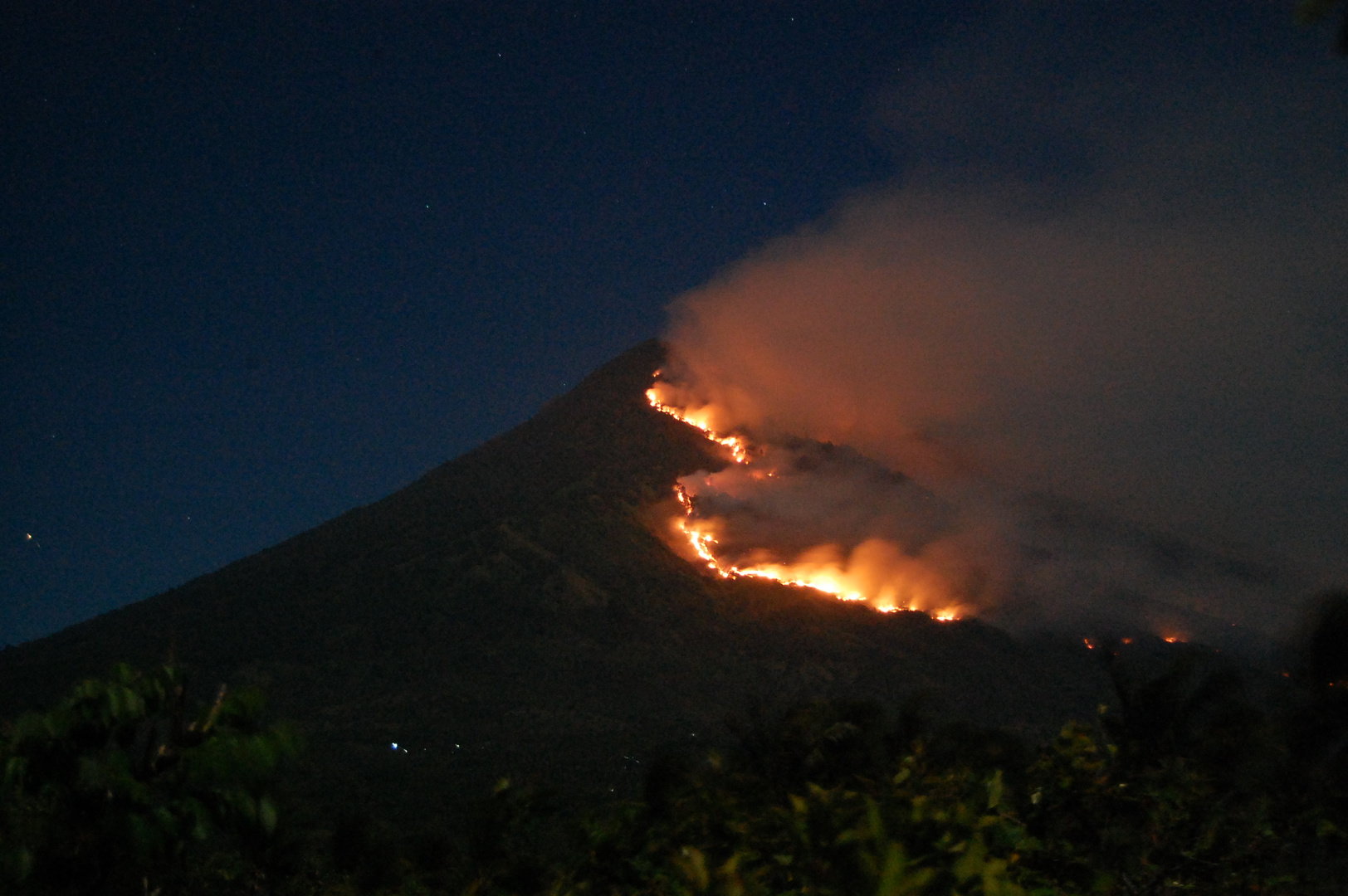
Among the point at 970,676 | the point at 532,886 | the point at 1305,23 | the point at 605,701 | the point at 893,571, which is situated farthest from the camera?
the point at 893,571

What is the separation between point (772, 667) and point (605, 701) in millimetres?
18623

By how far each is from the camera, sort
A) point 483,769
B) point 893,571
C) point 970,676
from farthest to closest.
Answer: point 893,571, point 970,676, point 483,769

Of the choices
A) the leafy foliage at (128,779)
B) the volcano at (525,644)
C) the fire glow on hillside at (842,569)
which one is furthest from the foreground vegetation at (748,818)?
the fire glow on hillside at (842,569)

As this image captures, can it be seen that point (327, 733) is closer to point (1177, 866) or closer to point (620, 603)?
point (620, 603)

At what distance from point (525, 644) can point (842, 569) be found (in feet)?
146

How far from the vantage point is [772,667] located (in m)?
82.8

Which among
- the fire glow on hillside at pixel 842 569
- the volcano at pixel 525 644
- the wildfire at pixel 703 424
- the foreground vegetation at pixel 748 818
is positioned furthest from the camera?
the wildfire at pixel 703 424

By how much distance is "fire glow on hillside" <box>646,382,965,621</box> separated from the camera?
347ft

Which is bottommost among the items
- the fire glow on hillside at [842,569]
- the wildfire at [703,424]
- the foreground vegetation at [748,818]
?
the foreground vegetation at [748,818]

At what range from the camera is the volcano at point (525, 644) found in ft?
200

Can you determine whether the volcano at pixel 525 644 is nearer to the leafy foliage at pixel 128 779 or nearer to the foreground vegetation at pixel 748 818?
the foreground vegetation at pixel 748 818

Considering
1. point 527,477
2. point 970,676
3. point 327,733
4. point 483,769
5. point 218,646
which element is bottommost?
point 970,676

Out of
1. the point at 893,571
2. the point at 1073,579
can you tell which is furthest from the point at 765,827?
the point at 1073,579

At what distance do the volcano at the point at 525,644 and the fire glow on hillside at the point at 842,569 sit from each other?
406 centimetres
